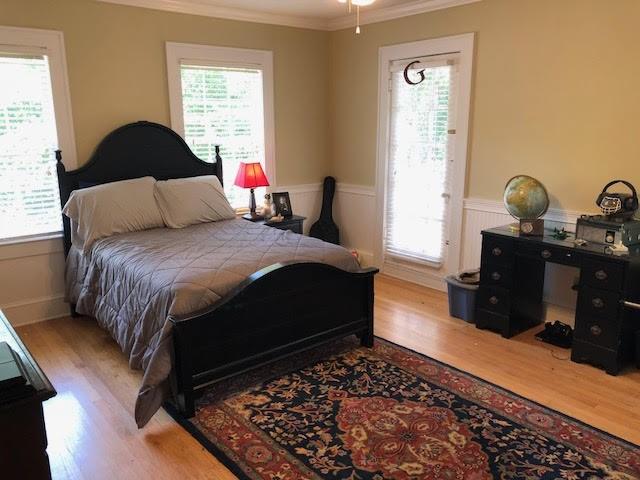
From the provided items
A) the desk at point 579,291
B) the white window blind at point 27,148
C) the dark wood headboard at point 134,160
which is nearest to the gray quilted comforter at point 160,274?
the white window blind at point 27,148

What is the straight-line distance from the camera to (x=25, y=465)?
127 cm

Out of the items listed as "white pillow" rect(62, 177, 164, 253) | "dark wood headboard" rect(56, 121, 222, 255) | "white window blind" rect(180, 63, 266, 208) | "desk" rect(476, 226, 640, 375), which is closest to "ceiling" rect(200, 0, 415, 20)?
"white window blind" rect(180, 63, 266, 208)

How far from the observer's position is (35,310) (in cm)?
392

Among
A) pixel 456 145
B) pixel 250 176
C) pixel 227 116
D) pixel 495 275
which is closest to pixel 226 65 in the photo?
pixel 227 116

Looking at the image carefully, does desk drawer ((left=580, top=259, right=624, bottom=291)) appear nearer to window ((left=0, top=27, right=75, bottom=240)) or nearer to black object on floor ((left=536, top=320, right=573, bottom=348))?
black object on floor ((left=536, top=320, right=573, bottom=348))

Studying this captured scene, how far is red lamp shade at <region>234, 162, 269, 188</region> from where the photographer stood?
4543 mm

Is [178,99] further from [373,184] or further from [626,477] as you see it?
[626,477]

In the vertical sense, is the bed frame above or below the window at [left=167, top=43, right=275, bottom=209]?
below

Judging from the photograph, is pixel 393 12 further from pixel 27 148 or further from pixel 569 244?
pixel 27 148

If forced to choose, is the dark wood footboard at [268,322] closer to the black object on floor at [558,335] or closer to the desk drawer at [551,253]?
the desk drawer at [551,253]

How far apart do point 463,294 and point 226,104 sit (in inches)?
105

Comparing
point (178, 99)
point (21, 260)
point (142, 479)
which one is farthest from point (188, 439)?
point (178, 99)

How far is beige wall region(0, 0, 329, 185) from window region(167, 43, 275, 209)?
9 cm

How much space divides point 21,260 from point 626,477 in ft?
13.1
